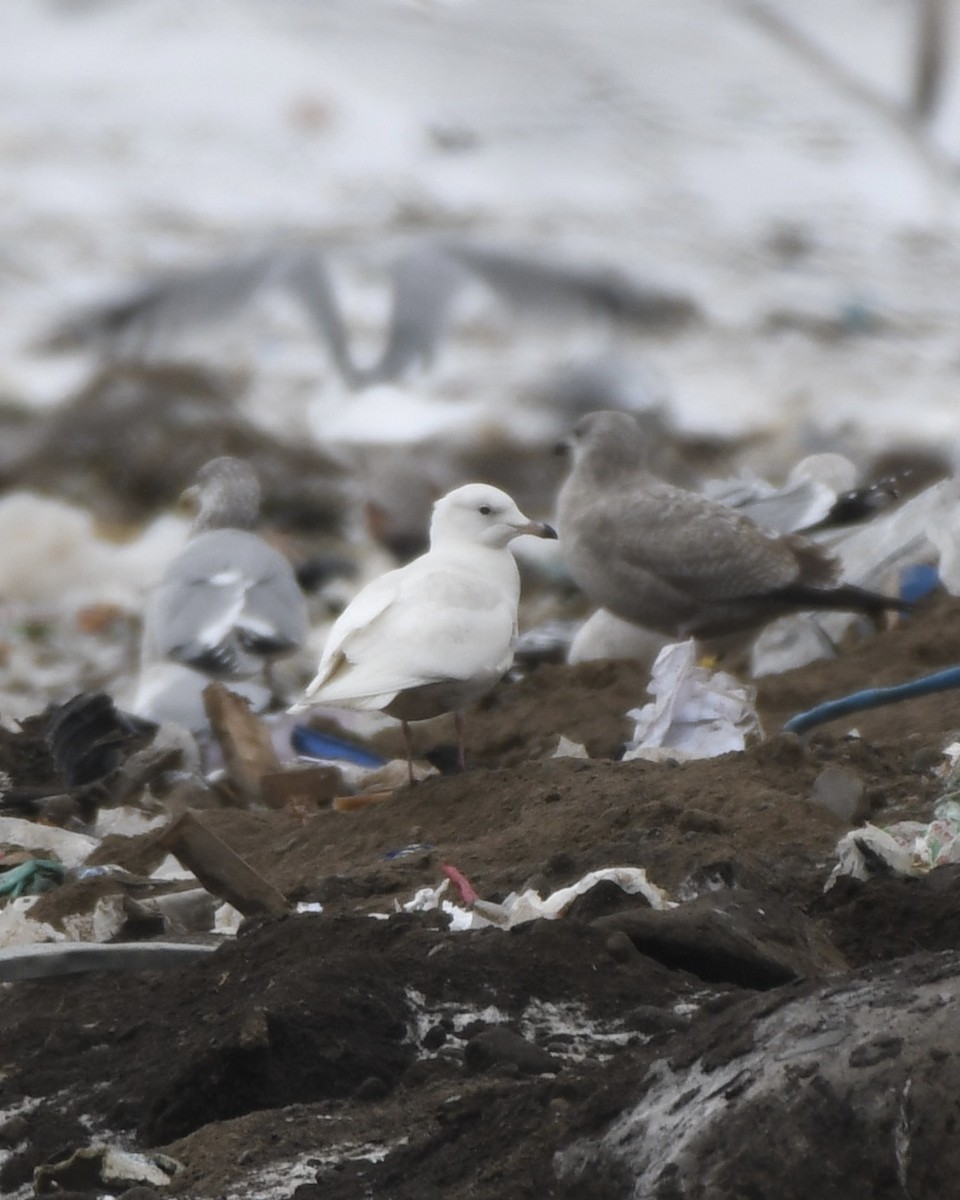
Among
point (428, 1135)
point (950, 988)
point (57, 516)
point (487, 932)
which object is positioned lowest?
point (57, 516)

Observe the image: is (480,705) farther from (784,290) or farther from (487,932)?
(784,290)

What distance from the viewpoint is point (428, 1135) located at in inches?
79.9

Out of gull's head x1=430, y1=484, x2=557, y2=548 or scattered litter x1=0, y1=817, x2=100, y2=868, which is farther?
gull's head x1=430, y1=484, x2=557, y2=548

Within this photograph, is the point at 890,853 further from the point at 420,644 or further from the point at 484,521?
the point at 484,521

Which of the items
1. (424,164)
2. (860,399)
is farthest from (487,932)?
(424,164)

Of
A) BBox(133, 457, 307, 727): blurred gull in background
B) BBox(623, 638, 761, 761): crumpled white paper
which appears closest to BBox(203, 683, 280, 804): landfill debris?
BBox(133, 457, 307, 727): blurred gull in background

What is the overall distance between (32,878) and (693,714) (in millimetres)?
1416

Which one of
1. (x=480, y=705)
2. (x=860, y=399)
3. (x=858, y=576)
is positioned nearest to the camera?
(x=480, y=705)

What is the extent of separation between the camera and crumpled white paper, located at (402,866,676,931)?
2.73m

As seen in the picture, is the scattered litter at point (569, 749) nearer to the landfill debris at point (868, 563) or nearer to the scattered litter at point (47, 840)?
the scattered litter at point (47, 840)

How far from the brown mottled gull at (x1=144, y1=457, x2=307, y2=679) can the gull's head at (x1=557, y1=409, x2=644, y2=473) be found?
934 millimetres

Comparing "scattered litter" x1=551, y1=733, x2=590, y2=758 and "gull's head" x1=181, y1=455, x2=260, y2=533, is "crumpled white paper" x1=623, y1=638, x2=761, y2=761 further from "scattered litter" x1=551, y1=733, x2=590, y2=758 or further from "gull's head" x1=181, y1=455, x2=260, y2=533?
"gull's head" x1=181, y1=455, x2=260, y2=533

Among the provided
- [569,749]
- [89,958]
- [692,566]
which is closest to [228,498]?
[692,566]

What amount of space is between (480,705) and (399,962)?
107 inches
